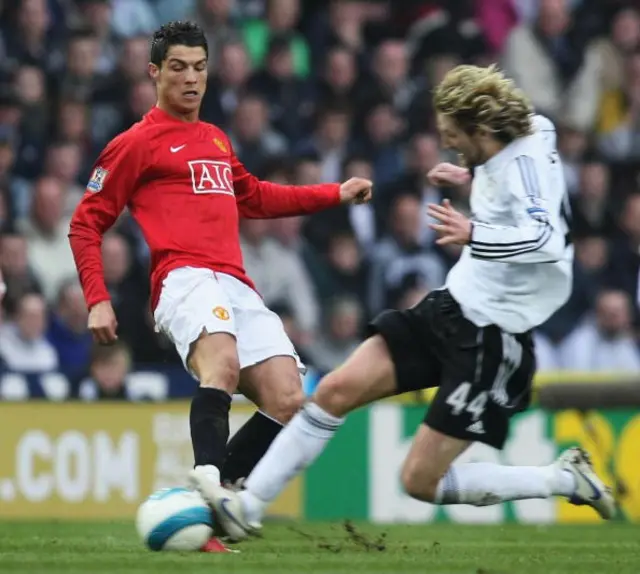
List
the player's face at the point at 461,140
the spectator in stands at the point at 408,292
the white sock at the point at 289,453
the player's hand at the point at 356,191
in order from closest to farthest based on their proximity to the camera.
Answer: the white sock at the point at 289,453, the player's face at the point at 461,140, the player's hand at the point at 356,191, the spectator in stands at the point at 408,292

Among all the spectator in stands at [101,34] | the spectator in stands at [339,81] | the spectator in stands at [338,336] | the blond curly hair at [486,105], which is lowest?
the spectator in stands at [338,336]

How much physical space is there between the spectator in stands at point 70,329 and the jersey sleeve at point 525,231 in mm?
6027

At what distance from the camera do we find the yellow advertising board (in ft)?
37.7

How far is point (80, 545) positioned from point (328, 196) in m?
2.00

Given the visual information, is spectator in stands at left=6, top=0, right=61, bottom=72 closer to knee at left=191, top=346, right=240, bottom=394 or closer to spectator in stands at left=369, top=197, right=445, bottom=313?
spectator in stands at left=369, top=197, right=445, bottom=313

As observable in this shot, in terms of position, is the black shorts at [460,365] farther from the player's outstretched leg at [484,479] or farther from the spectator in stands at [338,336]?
the spectator in stands at [338,336]

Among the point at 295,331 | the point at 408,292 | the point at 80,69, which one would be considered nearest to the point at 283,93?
the point at 80,69

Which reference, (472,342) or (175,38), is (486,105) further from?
(175,38)

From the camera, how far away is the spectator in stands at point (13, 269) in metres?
12.6

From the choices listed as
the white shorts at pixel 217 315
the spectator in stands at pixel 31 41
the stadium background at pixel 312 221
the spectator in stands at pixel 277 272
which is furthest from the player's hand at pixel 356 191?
the spectator in stands at pixel 31 41

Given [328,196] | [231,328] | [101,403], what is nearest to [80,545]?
[231,328]

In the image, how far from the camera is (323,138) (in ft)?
47.4

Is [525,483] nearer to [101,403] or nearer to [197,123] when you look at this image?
[197,123]

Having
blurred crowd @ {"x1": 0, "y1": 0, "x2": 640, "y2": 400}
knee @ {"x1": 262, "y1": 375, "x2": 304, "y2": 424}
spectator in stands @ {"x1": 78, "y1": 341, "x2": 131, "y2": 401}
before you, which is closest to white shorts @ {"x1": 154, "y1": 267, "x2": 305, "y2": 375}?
knee @ {"x1": 262, "y1": 375, "x2": 304, "y2": 424}
